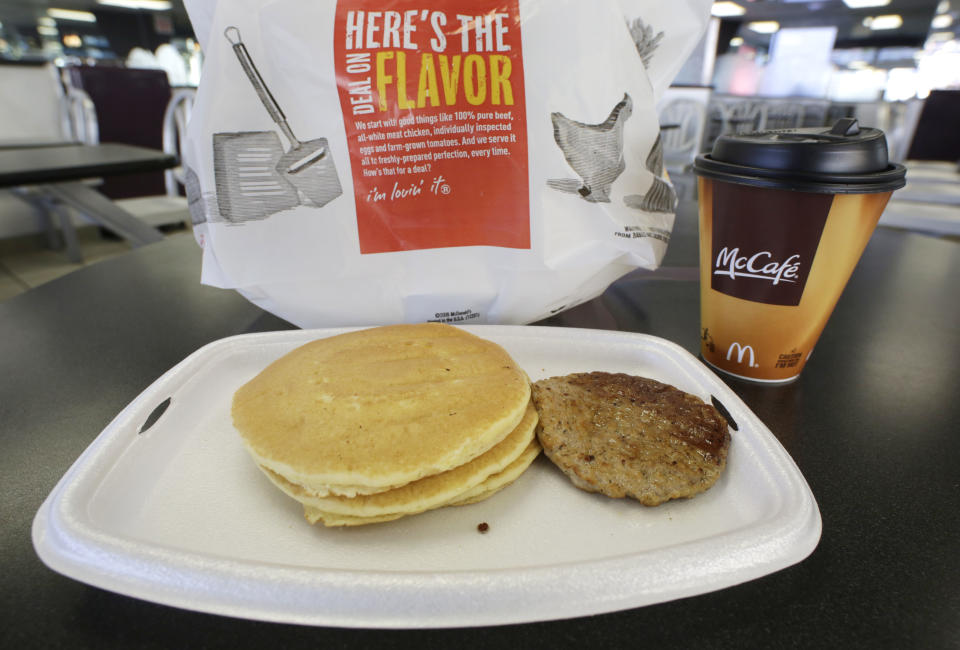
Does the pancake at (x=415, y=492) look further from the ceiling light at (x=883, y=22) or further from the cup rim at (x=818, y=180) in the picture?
the ceiling light at (x=883, y=22)

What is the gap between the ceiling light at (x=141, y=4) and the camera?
38.9 feet

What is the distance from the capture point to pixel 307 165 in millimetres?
662

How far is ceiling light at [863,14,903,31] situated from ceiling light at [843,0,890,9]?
89cm

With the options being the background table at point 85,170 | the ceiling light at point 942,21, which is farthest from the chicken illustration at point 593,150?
the ceiling light at point 942,21

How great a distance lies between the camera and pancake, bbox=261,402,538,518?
41 centimetres

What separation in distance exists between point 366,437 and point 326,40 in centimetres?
48

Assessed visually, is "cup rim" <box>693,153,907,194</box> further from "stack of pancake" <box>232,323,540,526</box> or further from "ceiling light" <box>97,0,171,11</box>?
"ceiling light" <box>97,0,171,11</box>

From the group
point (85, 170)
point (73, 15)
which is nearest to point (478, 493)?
point (85, 170)

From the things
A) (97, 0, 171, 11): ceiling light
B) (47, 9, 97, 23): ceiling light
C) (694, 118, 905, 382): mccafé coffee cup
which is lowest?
(694, 118, 905, 382): mccafé coffee cup

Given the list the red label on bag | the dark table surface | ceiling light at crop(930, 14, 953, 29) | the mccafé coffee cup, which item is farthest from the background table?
ceiling light at crop(930, 14, 953, 29)

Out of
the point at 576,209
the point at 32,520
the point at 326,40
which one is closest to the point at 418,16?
the point at 326,40

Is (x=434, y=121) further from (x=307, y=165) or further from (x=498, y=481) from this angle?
(x=498, y=481)

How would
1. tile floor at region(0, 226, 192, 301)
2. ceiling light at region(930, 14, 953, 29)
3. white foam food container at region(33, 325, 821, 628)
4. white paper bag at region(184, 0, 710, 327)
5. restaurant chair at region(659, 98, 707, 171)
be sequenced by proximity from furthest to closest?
ceiling light at region(930, 14, 953, 29)
restaurant chair at region(659, 98, 707, 171)
tile floor at region(0, 226, 192, 301)
white paper bag at region(184, 0, 710, 327)
white foam food container at region(33, 325, 821, 628)

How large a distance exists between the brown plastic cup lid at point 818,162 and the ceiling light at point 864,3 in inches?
461
